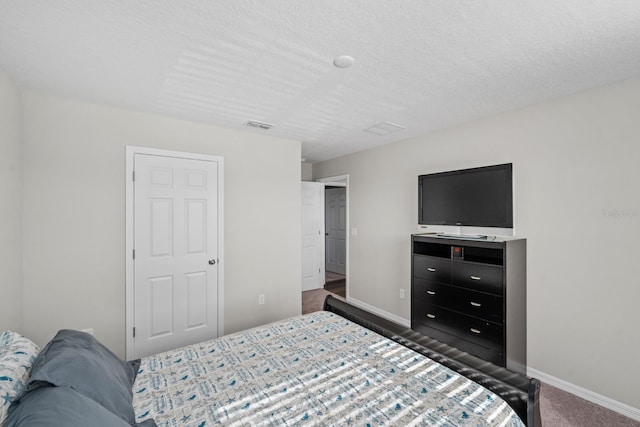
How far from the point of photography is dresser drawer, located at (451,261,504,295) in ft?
8.30

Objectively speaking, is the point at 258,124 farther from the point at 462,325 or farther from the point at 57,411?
the point at 462,325

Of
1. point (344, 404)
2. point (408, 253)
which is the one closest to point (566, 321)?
point (408, 253)

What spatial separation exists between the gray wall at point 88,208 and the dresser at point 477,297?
6.75ft

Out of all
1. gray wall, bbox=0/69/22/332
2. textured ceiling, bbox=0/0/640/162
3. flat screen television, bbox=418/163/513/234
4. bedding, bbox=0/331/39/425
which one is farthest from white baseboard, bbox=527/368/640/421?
gray wall, bbox=0/69/22/332

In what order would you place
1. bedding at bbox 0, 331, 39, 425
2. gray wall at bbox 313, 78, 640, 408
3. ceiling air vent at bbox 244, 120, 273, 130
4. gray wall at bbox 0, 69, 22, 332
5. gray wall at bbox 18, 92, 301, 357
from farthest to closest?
ceiling air vent at bbox 244, 120, 273, 130 < gray wall at bbox 18, 92, 301, 357 < gray wall at bbox 313, 78, 640, 408 < gray wall at bbox 0, 69, 22, 332 < bedding at bbox 0, 331, 39, 425

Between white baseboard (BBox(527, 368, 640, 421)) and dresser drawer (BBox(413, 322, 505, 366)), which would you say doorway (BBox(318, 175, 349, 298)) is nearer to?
dresser drawer (BBox(413, 322, 505, 366))

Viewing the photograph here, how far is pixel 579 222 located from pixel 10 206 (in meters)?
4.34

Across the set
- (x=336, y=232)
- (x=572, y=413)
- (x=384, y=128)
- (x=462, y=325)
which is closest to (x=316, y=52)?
(x=384, y=128)

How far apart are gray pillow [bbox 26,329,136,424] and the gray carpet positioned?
2.61 m

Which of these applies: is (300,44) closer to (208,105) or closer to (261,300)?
(208,105)

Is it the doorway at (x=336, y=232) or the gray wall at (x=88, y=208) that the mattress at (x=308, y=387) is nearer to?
the gray wall at (x=88, y=208)

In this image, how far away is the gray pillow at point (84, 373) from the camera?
43.4 inches

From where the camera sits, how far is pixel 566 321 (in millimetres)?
2414

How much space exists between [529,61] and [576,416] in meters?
2.49
